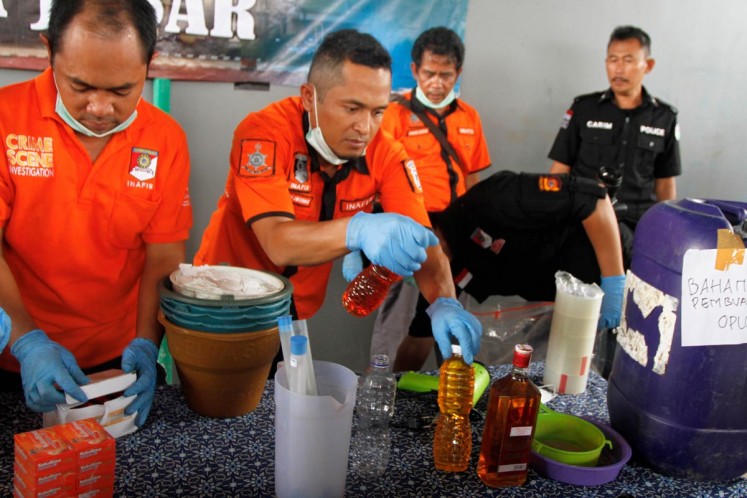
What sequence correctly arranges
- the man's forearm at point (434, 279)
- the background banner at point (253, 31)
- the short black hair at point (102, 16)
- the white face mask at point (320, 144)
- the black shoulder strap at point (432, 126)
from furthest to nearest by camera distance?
the black shoulder strap at point (432, 126)
the background banner at point (253, 31)
the white face mask at point (320, 144)
the man's forearm at point (434, 279)
the short black hair at point (102, 16)

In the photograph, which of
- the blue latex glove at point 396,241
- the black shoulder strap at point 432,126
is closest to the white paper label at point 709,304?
the blue latex glove at point 396,241

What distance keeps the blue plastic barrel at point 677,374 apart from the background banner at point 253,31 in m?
2.10

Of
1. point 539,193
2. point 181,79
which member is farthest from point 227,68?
point 539,193

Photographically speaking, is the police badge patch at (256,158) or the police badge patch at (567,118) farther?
the police badge patch at (567,118)

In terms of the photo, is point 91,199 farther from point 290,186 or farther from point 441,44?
point 441,44

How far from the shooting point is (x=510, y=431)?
1137 mm

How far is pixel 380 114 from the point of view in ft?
5.87

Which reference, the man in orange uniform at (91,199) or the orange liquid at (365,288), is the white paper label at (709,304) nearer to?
the orange liquid at (365,288)

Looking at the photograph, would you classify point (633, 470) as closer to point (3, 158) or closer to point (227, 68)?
point (3, 158)

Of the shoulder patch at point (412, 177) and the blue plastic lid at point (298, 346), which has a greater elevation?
the shoulder patch at point (412, 177)

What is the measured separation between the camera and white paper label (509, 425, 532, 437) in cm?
114

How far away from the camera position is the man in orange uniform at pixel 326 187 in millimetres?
1479

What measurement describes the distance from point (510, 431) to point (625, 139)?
262 cm

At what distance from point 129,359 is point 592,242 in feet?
4.88
